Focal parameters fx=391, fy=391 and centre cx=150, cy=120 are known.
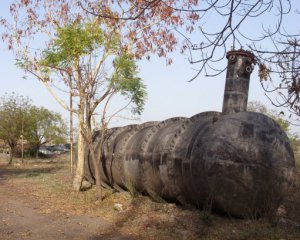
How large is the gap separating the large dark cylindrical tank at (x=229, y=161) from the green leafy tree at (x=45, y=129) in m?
27.4

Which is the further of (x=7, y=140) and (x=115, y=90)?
(x=7, y=140)

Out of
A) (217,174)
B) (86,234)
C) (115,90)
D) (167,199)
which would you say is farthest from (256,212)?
(115,90)

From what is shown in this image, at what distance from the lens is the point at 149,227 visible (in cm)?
812

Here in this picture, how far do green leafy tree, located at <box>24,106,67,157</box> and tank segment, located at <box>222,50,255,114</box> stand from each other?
91.7ft

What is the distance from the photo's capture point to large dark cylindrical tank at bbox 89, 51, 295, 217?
7680 mm

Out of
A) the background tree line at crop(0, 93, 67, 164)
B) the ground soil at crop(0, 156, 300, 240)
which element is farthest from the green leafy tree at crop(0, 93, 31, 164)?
the ground soil at crop(0, 156, 300, 240)

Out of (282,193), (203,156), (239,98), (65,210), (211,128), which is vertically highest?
(239,98)

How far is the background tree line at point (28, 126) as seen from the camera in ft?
102

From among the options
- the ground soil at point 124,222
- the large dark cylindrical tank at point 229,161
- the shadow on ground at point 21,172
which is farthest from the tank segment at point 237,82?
the shadow on ground at point 21,172

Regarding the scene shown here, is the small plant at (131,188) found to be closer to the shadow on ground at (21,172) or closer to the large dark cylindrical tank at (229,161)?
the large dark cylindrical tank at (229,161)

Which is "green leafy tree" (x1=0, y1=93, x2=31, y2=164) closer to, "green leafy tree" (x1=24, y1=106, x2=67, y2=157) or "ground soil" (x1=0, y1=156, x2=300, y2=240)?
"green leafy tree" (x1=24, y1=106, x2=67, y2=157)

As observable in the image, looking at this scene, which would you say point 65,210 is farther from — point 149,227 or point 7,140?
point 7,140

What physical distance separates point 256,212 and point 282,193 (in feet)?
2.22

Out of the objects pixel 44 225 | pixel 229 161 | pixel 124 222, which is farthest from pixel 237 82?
pixel 44 225
